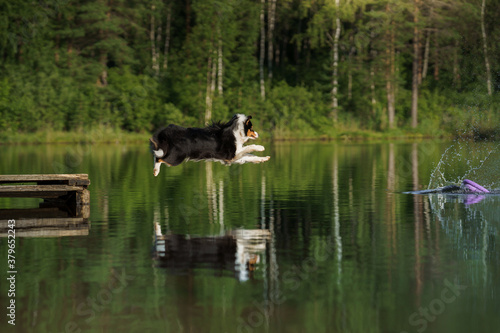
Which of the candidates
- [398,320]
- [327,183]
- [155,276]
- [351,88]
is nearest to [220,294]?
[155,276]

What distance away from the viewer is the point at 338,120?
71.0 meters

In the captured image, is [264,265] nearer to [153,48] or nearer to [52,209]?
[52,209]

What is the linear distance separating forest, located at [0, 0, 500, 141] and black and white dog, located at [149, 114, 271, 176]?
4468 cm

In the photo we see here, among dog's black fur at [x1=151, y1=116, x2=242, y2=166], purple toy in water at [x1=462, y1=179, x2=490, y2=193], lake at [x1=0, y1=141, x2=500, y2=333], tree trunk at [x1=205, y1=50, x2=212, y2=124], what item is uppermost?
tree trunk at [x1=205, y1=50, x2=212, y2=124]

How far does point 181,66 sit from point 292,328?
201 feet

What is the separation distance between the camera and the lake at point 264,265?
322 inches

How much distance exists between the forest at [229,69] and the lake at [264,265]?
1732 inches

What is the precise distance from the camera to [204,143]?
16688mm

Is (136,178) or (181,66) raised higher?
(181,66)

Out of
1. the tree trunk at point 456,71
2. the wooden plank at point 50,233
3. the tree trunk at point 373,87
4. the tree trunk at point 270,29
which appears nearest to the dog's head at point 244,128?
the wooden plank at point 50,233

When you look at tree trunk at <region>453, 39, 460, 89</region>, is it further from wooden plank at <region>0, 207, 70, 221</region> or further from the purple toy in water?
wooden plank at <region>0, 207, 70, 221</region>

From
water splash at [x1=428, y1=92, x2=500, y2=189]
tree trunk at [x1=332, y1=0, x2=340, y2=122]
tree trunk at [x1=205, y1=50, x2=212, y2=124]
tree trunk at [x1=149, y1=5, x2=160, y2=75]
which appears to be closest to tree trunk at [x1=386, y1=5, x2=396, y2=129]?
tree trunk at [x1=332, y1=0, x2=340, y2=122]

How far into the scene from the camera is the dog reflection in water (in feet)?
34.6

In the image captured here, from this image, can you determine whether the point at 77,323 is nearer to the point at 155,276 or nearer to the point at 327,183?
the point at 155,276
